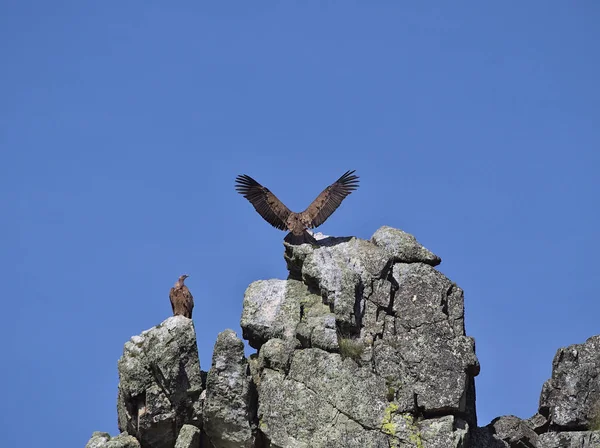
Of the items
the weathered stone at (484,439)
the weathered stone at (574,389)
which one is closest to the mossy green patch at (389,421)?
the weathered stone at (484,439)

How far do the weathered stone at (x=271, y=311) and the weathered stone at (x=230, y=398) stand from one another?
1657 mm

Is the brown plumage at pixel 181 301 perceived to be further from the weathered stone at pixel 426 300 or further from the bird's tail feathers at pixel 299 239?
the weathered stone at pixel 426 300

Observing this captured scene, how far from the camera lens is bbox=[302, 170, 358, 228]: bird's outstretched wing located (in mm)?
46469

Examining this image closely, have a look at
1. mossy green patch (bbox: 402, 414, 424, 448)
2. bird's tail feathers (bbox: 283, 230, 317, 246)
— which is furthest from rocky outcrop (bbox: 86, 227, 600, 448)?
bird's tail feathers (bbox: 283, 230, 317, 246)

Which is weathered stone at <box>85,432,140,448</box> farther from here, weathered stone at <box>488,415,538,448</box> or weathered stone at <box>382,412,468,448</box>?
weathered stone at <box>488,415,538,448</box>

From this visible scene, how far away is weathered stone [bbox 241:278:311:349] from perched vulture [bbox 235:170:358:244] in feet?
6.80

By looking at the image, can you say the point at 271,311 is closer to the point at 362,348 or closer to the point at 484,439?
the point at 362,348

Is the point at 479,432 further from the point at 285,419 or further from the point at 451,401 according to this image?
the point at 285,419

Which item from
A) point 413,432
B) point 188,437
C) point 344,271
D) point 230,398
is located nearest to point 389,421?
point 413,432

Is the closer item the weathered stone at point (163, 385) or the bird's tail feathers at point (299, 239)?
the weathered stone at point (163, 385)

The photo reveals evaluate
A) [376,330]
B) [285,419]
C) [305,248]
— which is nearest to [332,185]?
[305,248]

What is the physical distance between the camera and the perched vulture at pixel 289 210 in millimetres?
46344

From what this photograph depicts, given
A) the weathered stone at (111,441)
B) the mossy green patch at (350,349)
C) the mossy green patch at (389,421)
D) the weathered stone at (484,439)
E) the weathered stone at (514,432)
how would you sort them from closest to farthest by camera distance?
the mossy green patch at (389,421), the mossy green patch at (350,349), the weathered stone at (111,441), the weathered stone at (484,439), the weathered stone at (514,432)

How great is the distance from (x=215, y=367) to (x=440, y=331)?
632cm
